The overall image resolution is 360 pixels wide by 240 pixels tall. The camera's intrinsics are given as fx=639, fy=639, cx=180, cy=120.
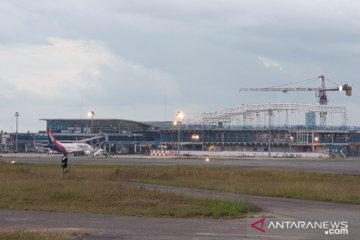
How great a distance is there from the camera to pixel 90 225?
21141 millimetres

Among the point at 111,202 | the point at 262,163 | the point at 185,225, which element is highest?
the point at 262,163

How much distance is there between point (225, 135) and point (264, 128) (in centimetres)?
1217

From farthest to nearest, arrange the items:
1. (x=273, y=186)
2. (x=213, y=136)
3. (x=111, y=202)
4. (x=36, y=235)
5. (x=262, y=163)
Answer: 1. (x=213, y=136)
2. (x=262, y=163)
3. (x=273, y=186)
4. (x=111, y=202)
5. (x=36, y=235)

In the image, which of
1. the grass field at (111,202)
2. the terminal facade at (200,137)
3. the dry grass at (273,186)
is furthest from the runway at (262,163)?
the terminal facade at (200,137)

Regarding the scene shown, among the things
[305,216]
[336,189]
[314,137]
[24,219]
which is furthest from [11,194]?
[314,137]

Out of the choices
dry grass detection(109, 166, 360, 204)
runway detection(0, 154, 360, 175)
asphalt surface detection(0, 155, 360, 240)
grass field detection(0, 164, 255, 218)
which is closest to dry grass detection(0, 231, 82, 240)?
asphalt surface detection(0, 155, 360, 240)

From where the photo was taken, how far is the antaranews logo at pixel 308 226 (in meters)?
19.9

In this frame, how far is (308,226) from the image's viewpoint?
68.4 ft

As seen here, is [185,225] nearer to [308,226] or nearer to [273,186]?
[308,226]

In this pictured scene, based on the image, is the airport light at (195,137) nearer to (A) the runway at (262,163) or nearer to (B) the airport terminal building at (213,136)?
(B) the airport terminal building at (213,136)

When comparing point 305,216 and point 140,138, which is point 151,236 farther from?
point 140,138

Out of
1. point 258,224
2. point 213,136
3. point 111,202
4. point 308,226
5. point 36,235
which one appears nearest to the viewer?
point 36,235

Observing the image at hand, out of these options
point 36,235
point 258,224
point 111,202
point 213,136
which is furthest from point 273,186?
point 213,136

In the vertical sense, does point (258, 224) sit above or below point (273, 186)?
below
